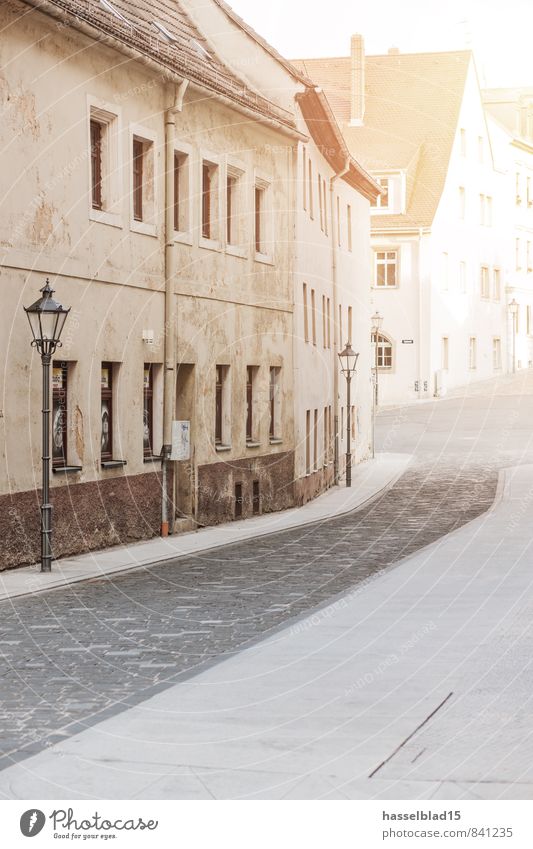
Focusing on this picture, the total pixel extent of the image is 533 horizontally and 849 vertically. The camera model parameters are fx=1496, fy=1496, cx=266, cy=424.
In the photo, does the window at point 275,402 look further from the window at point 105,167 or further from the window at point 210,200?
the window at point 105,167

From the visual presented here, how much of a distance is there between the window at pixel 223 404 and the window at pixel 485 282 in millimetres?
45718

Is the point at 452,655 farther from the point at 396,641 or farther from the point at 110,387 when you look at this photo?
the point at 110,387

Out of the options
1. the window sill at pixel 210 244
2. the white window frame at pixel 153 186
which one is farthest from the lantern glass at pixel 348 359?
the white window frame at pixel 153 186

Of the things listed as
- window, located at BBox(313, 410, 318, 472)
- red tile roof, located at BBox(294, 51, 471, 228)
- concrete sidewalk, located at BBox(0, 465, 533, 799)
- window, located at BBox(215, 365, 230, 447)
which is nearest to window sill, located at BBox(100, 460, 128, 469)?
window, located at BBox(215, 365, 230, 447)

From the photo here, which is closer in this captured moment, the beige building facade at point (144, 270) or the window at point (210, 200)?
the beige building facade at point (144, 270)

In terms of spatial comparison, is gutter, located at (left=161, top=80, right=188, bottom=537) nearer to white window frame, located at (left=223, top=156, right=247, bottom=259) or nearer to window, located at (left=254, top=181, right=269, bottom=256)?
white window frame, located at (left=223, top=156, right=247, bottom=259)

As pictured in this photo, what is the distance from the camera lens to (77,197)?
20391mm

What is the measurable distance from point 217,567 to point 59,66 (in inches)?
272

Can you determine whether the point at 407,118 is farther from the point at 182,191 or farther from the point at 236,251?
the point at 182,191

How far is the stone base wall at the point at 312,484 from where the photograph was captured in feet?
103

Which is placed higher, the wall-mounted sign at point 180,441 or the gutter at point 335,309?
the gutter at point 335,309

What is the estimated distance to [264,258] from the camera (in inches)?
1148

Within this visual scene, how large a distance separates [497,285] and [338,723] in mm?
66848
